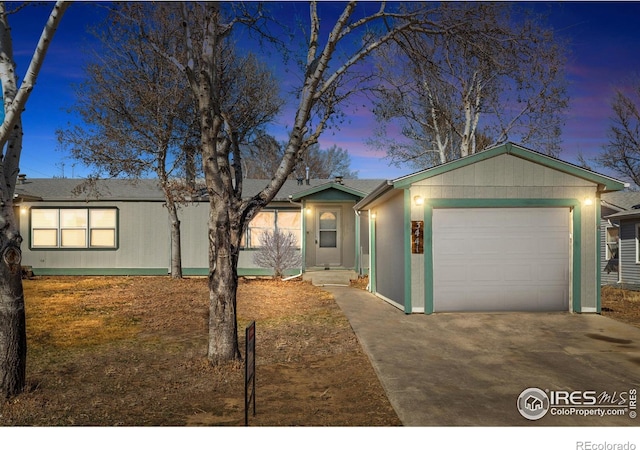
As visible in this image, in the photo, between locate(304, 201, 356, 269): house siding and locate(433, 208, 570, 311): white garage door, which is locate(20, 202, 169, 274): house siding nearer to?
locate(304, 201, 356, 269): house siding

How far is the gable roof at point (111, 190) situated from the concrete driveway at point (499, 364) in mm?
8858

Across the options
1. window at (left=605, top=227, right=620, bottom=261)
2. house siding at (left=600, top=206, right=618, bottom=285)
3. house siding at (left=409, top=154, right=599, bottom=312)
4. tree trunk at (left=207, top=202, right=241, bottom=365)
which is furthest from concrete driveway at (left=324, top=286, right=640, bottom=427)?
window at (left=605, top=227, right=620, bottom=261)

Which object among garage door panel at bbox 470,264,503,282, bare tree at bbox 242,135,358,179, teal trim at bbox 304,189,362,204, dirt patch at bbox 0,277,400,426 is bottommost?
dirt patch at bbox 0,277,400,426

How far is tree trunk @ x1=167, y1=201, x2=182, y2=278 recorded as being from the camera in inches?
646

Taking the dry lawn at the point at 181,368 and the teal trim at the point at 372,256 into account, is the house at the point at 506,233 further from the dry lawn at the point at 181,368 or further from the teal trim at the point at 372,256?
the teal trim at the point at 372,256

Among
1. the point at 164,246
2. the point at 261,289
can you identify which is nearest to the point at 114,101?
the point at 164,246

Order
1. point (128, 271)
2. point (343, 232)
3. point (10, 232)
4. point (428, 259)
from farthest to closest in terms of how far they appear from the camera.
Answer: point (128, 271) → point (343, 232) → point (428, 259) → point (10, 232)

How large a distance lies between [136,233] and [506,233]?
13512mm

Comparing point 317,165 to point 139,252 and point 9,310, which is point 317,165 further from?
point 9,310

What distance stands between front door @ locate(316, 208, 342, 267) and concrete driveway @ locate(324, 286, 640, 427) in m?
7.30

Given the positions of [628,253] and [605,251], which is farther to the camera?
[605,251]

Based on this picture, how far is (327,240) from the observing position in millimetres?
17672

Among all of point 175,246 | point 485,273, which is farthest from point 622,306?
point 175,246

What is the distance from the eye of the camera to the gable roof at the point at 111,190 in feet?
56.8
